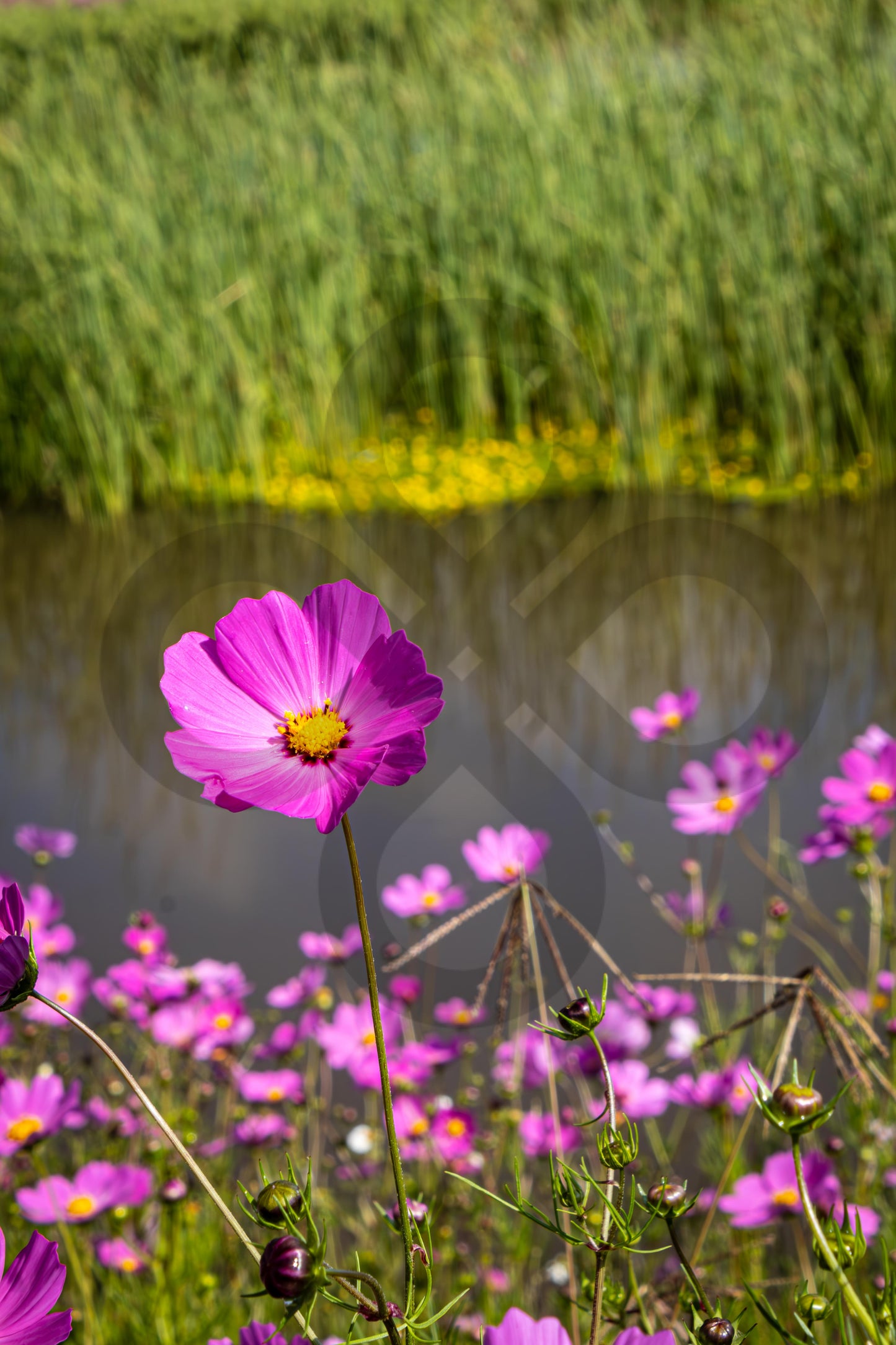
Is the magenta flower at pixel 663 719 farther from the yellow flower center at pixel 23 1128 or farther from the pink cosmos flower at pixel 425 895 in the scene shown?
the yellow flower center at pixel 23 1128

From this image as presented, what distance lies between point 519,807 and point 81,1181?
0.89 metres

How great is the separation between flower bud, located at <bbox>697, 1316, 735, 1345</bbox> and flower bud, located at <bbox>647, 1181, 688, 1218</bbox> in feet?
0.14

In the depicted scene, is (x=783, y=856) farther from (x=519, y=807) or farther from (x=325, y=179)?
(x=325, y=179)

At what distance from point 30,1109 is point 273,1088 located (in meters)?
0.28

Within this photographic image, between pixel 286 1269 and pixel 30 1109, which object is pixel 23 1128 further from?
pixel 286 1269

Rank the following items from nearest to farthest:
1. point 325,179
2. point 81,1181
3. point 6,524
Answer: point 81,1181 → point 6,524 → point 325,179

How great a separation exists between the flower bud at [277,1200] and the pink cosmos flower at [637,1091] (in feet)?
2.25

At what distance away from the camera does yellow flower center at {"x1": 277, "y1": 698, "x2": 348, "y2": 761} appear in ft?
1.66

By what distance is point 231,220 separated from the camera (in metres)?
4.19

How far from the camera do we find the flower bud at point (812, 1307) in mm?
487

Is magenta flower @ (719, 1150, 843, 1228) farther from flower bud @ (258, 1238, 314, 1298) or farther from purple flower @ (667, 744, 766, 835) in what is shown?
flower bud @ (258, 1238, 314, 1298)

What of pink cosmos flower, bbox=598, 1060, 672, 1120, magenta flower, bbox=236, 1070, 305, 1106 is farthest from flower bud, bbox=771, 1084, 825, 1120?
magenta flower, bbox=236, 1070, 305, 1106

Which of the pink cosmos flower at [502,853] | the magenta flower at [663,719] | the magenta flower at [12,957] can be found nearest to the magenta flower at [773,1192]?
the pink cosmos flower at [502,853]

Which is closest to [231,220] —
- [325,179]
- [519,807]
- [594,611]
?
[325,179]
